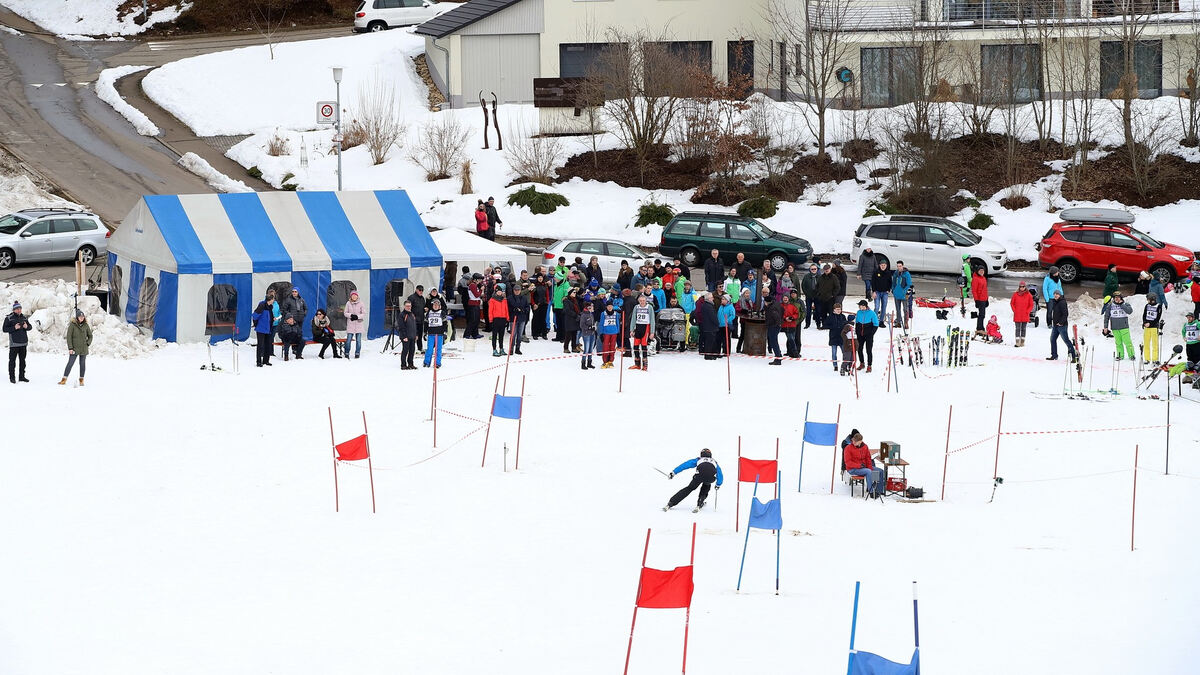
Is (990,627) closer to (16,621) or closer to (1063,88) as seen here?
(16,621)

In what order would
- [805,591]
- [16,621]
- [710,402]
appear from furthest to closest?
1. [710,402]
2. [805,591]
3. [16,621]

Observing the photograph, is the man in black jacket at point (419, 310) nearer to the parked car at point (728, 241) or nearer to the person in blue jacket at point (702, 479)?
the person in blue jacket at point (702, 479)

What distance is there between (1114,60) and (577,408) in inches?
1077

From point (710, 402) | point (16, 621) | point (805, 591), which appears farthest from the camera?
point (710, 402)

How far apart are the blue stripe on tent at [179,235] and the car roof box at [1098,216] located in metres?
19.5

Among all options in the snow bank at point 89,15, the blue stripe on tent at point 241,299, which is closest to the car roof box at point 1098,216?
the blue stripe on tent at point 241,299

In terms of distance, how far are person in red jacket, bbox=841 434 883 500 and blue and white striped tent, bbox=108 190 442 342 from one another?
11.1 m

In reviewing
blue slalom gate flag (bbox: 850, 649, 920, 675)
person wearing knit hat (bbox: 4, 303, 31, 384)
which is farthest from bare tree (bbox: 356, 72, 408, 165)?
blue slalom gate flag (bbox: 850, 649, 920, 675)

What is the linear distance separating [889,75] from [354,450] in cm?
2906

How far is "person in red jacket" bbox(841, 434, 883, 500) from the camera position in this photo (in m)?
17.9

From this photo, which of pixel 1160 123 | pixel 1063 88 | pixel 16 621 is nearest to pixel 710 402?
pixel 16 621

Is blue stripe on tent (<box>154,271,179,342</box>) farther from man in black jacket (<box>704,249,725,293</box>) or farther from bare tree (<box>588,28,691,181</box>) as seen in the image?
bare tree (<box>588,28,691,181</box>)

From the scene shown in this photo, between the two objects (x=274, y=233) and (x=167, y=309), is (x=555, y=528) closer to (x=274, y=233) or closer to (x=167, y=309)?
(x=167, y=309)

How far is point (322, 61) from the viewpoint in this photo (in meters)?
47.7
